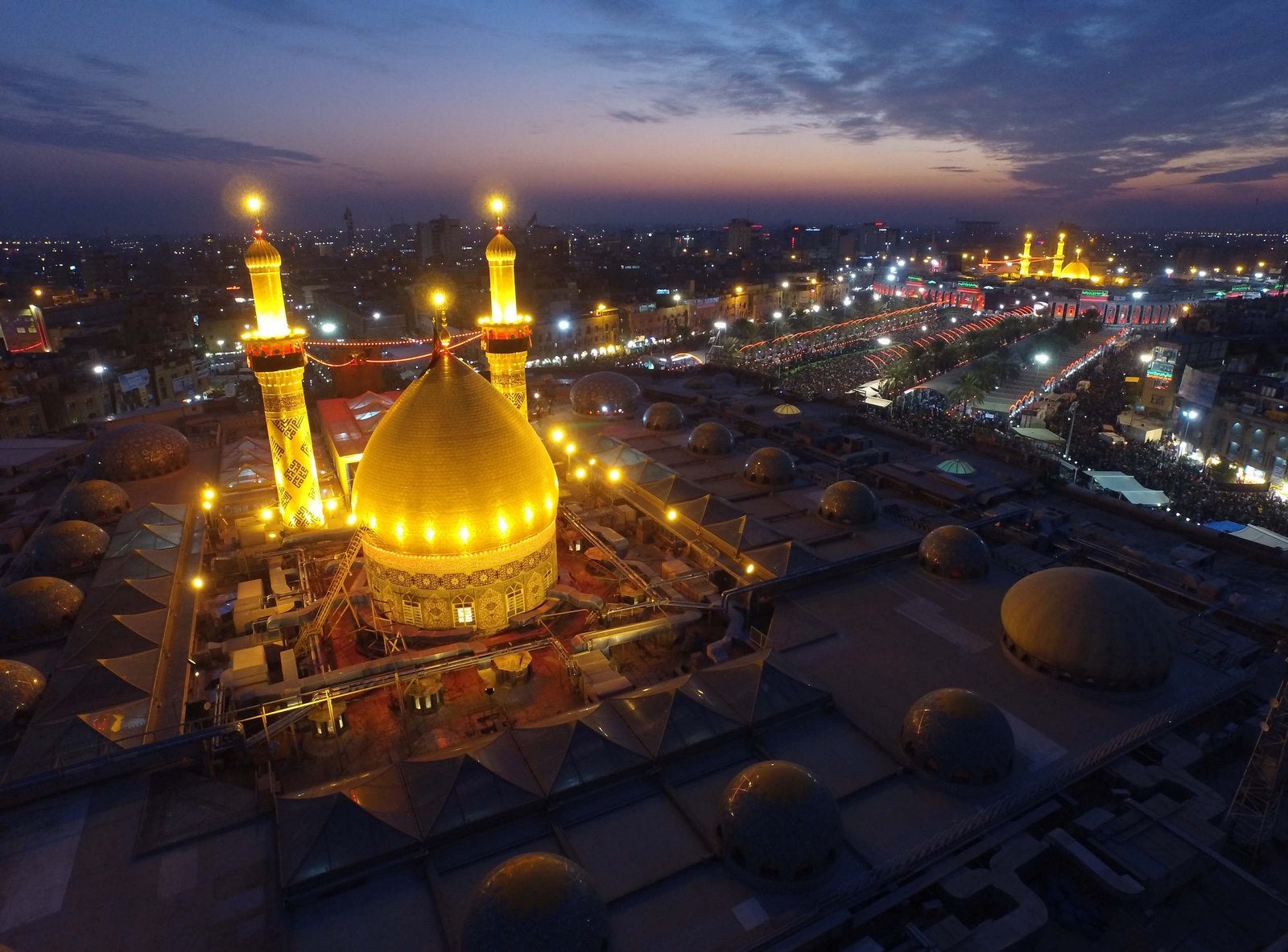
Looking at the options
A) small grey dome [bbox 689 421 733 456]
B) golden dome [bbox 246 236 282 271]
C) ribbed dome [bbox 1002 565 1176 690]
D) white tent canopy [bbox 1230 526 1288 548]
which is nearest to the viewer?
ribbed dome [bbox 1002 565 1176 690]

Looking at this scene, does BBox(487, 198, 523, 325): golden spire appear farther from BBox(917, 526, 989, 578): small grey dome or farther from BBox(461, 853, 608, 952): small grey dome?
BBox(461, 853, 608, 952): small grey dome

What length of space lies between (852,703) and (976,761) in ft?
9.29

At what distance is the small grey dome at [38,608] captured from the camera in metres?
17.5

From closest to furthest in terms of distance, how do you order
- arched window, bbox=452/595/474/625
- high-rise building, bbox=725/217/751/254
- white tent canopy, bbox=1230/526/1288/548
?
1. arched window, bbox=452/595/474/625
2. white tent canopy, bbox=1230/526/1288/548
3. high-rise building, bbox=725/217/751/254

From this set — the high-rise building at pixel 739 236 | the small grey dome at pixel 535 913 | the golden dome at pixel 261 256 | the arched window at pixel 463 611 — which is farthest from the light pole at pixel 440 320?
the high-rise building at pixel 739 236

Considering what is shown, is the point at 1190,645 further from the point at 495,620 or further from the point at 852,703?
the point at 495,620

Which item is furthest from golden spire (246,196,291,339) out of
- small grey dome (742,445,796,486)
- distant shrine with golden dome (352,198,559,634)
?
small grey dome (742,445,796,486)

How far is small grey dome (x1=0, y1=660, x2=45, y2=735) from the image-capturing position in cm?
1443

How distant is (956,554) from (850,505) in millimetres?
3846

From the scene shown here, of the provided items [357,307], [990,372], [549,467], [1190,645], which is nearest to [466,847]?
[549,467]

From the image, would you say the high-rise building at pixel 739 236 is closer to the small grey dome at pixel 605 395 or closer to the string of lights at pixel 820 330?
the string of lights at pixel 820 330

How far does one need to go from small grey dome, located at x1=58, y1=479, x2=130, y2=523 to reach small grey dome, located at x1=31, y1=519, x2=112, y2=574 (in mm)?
3109

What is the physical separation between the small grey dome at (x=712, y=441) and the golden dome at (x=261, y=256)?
1662cm

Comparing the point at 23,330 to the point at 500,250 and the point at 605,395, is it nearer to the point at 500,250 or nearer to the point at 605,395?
the point at 605,395
